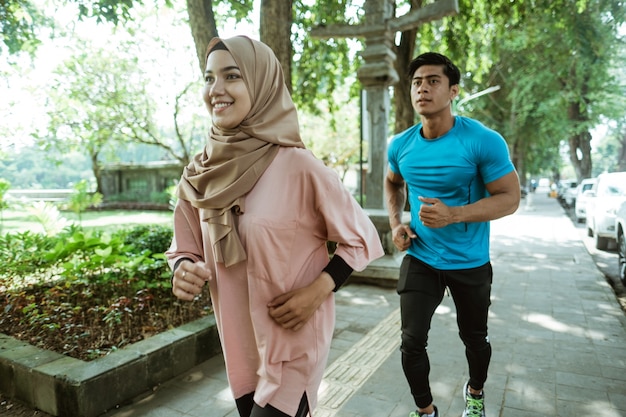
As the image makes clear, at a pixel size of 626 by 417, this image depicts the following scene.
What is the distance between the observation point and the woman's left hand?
1.49 metres

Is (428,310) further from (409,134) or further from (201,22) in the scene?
(201,22)

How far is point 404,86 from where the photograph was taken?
998cm

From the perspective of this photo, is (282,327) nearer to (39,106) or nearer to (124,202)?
(39,106)

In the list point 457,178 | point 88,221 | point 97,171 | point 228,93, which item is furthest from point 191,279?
point 97,171

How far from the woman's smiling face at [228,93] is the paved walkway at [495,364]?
219 cm

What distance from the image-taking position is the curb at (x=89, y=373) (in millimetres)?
2811

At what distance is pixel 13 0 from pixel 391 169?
6.28 metres

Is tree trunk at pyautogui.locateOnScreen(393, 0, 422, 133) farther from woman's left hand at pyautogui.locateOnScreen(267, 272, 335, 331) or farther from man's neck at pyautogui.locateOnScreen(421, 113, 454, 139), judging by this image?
woman's left hand at pyautogui.locateOnScreen(267, 272, 335, 331)

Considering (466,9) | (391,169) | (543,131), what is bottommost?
(391,169)

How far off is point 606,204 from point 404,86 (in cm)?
522

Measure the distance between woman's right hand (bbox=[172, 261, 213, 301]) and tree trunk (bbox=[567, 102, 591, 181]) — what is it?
79.0 ft

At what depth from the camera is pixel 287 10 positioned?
504 centimetres

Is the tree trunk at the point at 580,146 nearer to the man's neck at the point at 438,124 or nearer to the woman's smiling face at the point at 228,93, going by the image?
the man's neck at the point at 438,124

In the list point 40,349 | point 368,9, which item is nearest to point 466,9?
point 368,9
